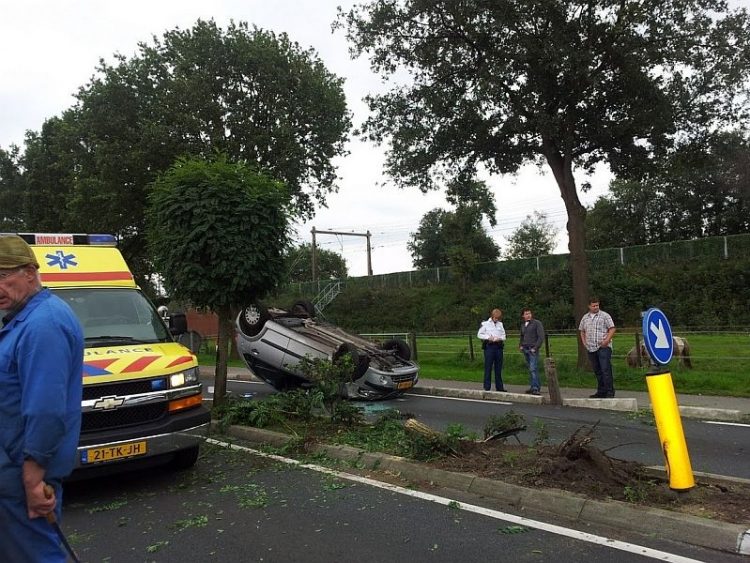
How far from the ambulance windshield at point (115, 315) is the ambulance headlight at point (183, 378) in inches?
29.7

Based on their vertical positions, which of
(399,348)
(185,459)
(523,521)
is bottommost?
(523,521)

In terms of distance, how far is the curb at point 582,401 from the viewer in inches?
384

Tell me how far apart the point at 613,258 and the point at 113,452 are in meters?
35.6

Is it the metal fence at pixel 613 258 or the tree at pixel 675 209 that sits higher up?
the tree at pixel 675 209

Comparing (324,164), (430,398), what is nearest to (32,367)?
(430,398)

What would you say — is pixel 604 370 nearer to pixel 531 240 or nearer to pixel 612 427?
pixel 612 427

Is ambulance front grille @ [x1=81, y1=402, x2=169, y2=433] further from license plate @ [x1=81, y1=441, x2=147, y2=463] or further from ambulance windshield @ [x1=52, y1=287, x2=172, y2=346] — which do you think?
ambulance windshield @ [x1=52, y1=287, x2=172, y2=346]

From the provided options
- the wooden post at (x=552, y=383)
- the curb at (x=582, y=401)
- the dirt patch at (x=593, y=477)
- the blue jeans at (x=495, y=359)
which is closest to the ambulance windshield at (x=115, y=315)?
the dirt patch at (x=593, y=477)

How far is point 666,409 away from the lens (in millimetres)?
5043

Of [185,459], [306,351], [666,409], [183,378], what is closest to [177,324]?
[183,378]

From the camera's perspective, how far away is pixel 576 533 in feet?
14.9

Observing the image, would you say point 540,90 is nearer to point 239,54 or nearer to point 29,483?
point 239,54

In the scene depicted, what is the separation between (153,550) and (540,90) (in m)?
13.1

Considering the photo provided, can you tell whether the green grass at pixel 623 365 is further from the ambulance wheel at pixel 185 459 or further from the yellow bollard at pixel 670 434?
the ambulance wheel at pixel 185 459
